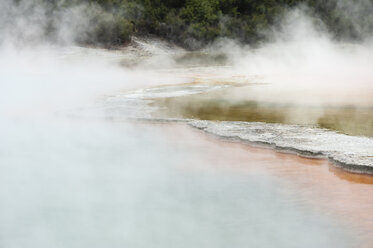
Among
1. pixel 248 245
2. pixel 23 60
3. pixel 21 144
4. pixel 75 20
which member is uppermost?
pixel 75 20

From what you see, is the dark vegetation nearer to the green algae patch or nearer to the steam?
the steam

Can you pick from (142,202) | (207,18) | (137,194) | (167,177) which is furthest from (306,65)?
(142,202)

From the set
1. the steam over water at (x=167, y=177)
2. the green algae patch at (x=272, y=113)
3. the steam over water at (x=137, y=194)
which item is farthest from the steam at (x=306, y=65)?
the steam over water at (x=137, y=194)

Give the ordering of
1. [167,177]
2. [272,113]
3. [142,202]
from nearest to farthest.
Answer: [142,202]
[167,177]
[272,113]

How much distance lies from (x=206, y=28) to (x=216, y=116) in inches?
540

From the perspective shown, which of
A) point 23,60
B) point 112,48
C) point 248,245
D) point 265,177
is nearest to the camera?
point 248,245

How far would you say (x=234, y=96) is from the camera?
7188 mm

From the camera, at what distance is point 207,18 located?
63.0 feet

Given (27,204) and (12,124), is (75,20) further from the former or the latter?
(27,204)

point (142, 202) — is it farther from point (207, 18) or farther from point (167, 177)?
point (207, 18)

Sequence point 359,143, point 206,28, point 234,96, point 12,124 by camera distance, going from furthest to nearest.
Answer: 1. point 206,28
2. point 234,96
3. point 12,124
4. point 359,143

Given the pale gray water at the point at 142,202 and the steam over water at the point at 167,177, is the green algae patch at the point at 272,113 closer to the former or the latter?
the steam over water at the point at 167,177

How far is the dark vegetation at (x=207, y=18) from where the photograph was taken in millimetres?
16250

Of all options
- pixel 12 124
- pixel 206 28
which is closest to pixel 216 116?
pixel 12 124
